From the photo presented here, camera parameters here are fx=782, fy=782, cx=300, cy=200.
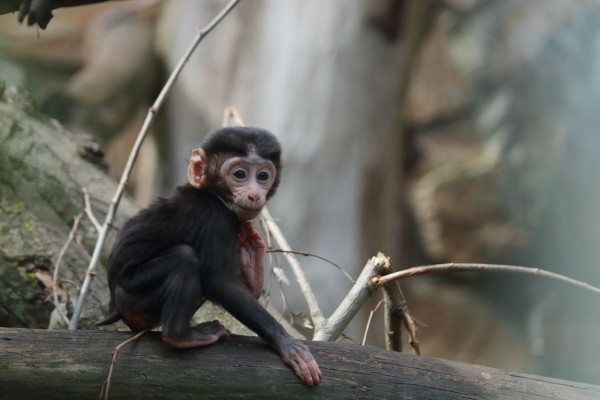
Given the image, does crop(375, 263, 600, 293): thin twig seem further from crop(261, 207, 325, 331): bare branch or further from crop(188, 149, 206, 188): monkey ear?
crop(188, 149, 206, 188): monkey ear

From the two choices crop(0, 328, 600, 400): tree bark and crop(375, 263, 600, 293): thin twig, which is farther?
crop(375, 263, 600, 293): thin twig

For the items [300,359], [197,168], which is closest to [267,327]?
[300,359]

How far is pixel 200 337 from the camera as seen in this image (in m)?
3.31

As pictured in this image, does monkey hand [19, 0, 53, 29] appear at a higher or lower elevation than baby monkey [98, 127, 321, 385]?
higher

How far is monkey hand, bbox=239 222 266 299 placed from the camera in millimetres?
3879

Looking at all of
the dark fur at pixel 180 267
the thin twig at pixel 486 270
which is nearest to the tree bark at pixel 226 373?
the dark fur at pixel 180 267

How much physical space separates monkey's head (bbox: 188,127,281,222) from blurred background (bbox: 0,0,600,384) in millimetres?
4065

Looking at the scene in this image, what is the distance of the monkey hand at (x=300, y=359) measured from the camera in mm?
3262

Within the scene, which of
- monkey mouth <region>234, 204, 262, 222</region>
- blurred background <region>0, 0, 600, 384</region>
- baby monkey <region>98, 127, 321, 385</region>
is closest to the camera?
baby monkey <region>98, 127, 321, 385</region>

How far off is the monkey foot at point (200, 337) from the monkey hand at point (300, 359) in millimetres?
261

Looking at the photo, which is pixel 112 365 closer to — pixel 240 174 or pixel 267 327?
pixel 267 327

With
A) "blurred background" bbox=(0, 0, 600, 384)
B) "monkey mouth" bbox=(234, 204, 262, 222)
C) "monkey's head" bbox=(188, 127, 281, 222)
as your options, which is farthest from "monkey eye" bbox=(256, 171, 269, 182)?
"blurred background" bbox=(0, 0, 600, 384)

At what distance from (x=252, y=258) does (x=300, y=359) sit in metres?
0.81

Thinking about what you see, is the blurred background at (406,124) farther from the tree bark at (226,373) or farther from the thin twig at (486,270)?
the tree bark at (226,373)
